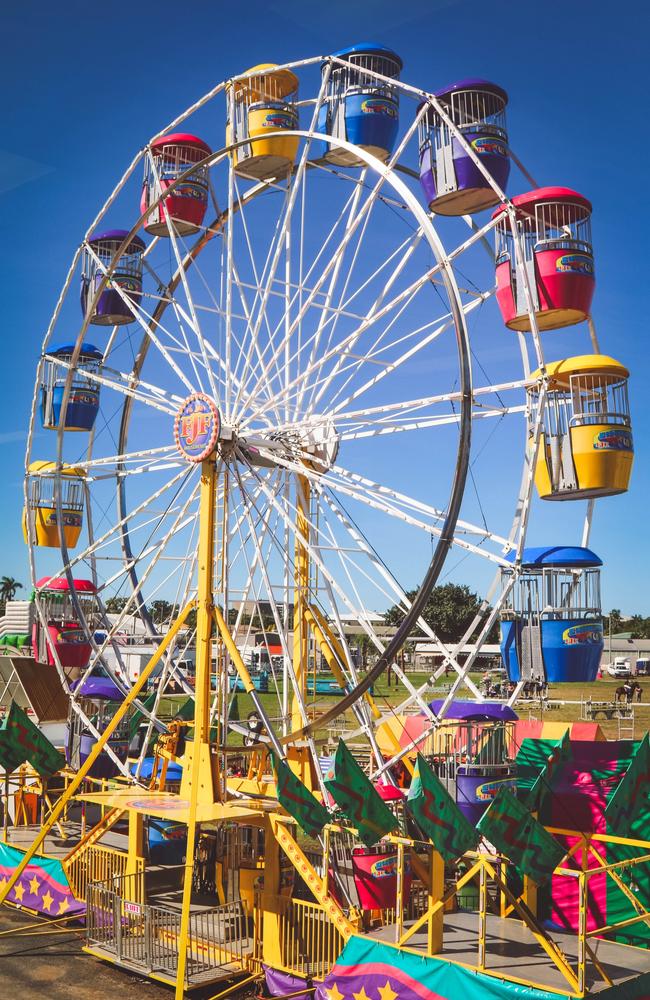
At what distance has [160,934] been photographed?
16.0 m

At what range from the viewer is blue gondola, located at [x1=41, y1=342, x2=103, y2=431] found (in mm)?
22531

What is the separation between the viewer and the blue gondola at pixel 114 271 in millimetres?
22016

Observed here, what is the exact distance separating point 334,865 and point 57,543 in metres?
11.6

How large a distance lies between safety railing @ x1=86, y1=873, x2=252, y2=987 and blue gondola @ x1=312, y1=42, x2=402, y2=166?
12.6 metres

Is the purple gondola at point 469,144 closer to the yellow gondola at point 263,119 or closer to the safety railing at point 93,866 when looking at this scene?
the yellow gondola at point 263,119

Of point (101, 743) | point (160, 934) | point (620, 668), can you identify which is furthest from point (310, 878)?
point (620, 668)

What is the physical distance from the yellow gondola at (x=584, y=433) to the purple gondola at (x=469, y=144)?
367 cm

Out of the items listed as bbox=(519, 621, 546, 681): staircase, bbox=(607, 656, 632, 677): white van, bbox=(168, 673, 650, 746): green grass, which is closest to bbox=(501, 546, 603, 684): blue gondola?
bbox=(519, 621, 546, 681): staircase

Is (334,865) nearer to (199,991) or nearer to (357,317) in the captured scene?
(199,991)

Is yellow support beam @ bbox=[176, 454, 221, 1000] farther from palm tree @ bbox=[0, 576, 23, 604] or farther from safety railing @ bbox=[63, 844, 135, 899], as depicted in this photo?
palm tree @ bbox=[0, 576, 23, 604]

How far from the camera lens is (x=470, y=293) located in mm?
18219

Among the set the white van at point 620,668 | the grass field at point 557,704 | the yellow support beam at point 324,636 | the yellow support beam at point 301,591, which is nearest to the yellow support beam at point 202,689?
the yellow support beam at point 301,591

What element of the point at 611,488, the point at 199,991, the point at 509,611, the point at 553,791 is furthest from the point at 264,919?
the point at 611,488

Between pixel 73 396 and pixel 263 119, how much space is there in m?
6.93
